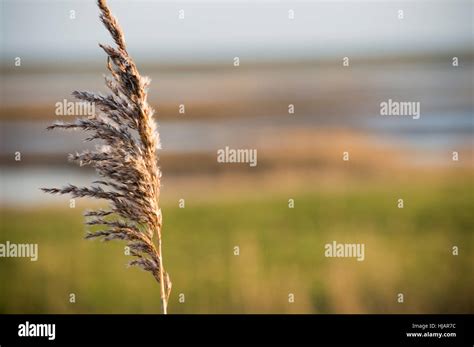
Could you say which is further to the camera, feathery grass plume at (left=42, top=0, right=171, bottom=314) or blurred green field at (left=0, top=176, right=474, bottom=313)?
blurred green field at (left=0, top=176, right=474, bottom=313)

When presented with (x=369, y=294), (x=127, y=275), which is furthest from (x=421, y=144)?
(x=127, y=275)

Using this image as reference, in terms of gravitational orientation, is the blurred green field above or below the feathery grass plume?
below

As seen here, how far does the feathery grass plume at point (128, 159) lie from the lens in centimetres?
349

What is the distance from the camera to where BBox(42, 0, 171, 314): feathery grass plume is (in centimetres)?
349

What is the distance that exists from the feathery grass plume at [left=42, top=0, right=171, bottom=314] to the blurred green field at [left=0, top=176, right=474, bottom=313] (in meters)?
1.21

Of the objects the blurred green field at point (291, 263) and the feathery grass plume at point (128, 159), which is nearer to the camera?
the feathery grass plume at point (128, 159)

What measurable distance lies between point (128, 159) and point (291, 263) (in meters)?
1.84

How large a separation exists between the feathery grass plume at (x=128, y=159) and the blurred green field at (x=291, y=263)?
121 centimetres

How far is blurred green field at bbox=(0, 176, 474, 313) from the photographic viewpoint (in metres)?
4.62

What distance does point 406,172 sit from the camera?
4773 millimetres

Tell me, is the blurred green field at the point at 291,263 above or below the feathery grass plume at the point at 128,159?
below

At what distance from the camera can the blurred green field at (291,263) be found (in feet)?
15.2
